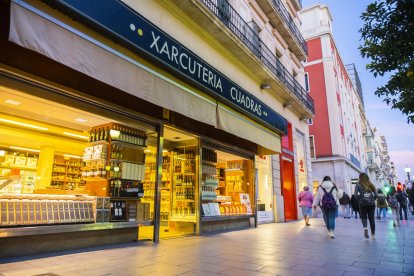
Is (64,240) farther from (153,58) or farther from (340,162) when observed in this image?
(340,162)

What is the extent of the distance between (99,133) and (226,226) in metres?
5.61

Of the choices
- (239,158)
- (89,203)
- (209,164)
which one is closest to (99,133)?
(89,203)

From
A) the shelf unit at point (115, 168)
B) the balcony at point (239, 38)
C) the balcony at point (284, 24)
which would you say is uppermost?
the balcony at point (284, 24)

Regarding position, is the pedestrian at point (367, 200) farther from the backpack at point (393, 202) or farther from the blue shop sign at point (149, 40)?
the backpack at point (393, 202)

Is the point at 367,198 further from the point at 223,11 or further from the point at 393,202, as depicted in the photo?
the point at 223,11

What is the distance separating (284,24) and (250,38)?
5.18 meters

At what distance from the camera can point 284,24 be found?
55.7 ft

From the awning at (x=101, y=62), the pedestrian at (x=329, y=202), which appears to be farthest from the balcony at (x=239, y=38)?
the pedestrian at (x=329, y=202)

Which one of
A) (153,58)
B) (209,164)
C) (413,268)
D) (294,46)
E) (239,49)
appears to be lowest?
(413,268)

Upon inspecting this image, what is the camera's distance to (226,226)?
10258mm

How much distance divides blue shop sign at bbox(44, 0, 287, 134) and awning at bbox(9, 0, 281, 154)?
12.7 inches

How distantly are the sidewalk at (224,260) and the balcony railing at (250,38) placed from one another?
6.97 meters

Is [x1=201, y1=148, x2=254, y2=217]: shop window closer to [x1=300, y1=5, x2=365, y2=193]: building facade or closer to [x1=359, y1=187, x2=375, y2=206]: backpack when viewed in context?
[x1=359, y1=187, x2=375, y2=206]: backpack

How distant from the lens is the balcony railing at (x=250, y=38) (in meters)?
10.4
